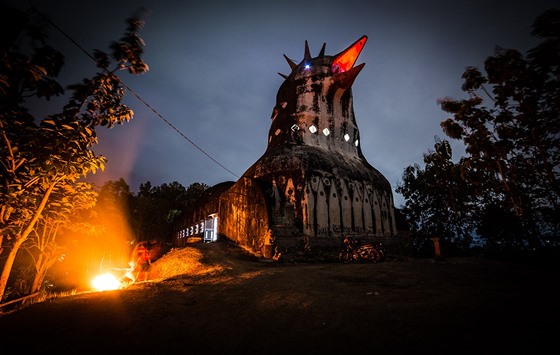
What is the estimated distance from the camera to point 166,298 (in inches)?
252

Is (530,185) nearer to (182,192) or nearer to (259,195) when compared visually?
(259,195)

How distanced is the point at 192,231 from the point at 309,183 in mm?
15081

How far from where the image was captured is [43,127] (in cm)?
511

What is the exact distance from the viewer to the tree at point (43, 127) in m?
4.54

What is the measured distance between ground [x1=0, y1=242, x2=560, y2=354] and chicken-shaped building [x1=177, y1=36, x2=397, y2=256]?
6937mm

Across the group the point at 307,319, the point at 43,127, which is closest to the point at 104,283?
the point at 43,127

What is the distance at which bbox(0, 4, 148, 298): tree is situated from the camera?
4539 mm

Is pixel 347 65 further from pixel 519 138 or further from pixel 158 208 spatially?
pixel 158 208

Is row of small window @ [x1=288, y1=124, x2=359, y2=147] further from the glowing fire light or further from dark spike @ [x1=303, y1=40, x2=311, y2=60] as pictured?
the glowing fire light

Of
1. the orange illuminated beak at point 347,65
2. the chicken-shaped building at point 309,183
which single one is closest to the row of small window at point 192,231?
the chicken-shaped building at point 309,183

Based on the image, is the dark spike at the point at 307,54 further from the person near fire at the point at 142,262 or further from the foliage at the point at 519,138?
the person near fire at the point at 142,262

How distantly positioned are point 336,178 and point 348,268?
7507 millimetres

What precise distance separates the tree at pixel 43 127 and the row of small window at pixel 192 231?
53.1 feet

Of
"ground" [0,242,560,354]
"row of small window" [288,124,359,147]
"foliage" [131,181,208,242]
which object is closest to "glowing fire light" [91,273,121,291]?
"ground" [0,242,560,354]
